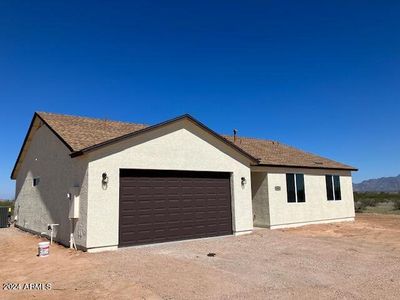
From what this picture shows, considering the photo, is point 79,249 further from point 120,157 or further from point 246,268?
point 246,268

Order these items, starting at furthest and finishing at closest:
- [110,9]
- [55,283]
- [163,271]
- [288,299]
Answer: [110,9] → [163,271] → [55,283] → [288,299]

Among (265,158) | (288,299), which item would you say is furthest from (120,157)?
(265,158)

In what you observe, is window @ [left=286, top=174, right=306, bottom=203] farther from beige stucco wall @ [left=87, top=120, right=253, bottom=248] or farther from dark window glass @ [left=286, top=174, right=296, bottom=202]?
beige stucco wall @ [left=87, top=120, right=253, bottom=248]

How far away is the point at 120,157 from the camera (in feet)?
36.6

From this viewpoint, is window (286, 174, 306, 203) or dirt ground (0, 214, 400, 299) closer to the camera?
dirt ground (0, 214, 400, 299)

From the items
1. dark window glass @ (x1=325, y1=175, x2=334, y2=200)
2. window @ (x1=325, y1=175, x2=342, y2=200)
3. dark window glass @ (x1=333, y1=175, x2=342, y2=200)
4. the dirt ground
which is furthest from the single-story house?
dark window glass @ (x1=333, y1=175, x2=342, y2=200)

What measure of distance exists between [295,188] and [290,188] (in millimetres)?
386

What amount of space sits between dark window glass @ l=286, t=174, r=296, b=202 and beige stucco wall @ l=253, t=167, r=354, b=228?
0.24 meters

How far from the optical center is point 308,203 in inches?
701

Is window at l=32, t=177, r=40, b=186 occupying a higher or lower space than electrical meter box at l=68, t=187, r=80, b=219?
higher

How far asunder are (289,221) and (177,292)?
11984mm

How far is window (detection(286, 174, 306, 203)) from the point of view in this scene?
17141mm

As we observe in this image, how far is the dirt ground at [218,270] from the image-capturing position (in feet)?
20.0

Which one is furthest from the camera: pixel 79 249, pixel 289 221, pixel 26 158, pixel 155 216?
pixel 26 158
